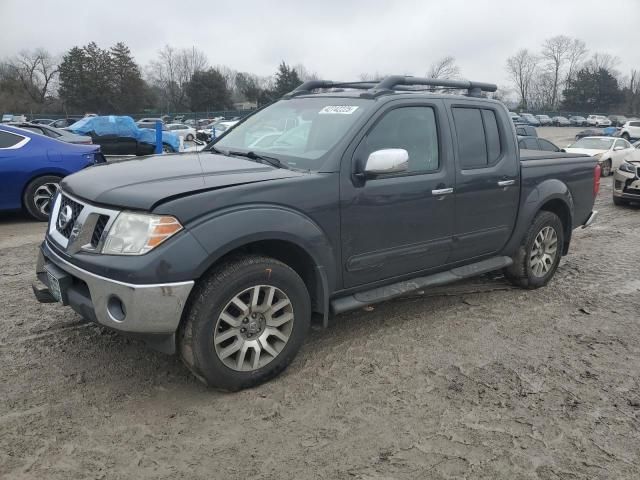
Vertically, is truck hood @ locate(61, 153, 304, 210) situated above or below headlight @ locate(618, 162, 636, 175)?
above

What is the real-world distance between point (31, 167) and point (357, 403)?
703 centimetres

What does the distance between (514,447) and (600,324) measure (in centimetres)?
224

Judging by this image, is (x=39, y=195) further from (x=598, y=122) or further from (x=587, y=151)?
(x=598, y=122)

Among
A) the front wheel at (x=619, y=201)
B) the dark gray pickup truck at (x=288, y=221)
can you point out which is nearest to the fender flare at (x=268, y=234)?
the dark gray pickup truck at (x=288, y=221)

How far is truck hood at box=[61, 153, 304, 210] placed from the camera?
3.01 metres

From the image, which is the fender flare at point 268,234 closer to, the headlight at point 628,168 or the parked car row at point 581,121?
the headlight at point 628,168

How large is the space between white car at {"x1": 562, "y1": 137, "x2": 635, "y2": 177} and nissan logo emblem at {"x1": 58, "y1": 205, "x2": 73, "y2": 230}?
16.2m

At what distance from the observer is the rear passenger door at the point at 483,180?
14.4 feet

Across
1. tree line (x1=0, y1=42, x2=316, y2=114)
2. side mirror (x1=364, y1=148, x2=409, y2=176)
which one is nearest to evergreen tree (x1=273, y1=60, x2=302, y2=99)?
tree line (x1=0, y1=42, x2=316, y2=114)

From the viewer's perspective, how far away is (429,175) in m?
4.12

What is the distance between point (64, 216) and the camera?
3.43m

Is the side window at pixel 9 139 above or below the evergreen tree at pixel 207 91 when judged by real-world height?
below

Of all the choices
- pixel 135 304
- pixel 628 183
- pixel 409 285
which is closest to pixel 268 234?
pixel 135 304

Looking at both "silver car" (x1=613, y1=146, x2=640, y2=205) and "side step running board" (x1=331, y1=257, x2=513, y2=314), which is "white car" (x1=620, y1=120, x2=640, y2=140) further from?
"side step running board" (x1=331, y1=257, x2=513, y2=314)
